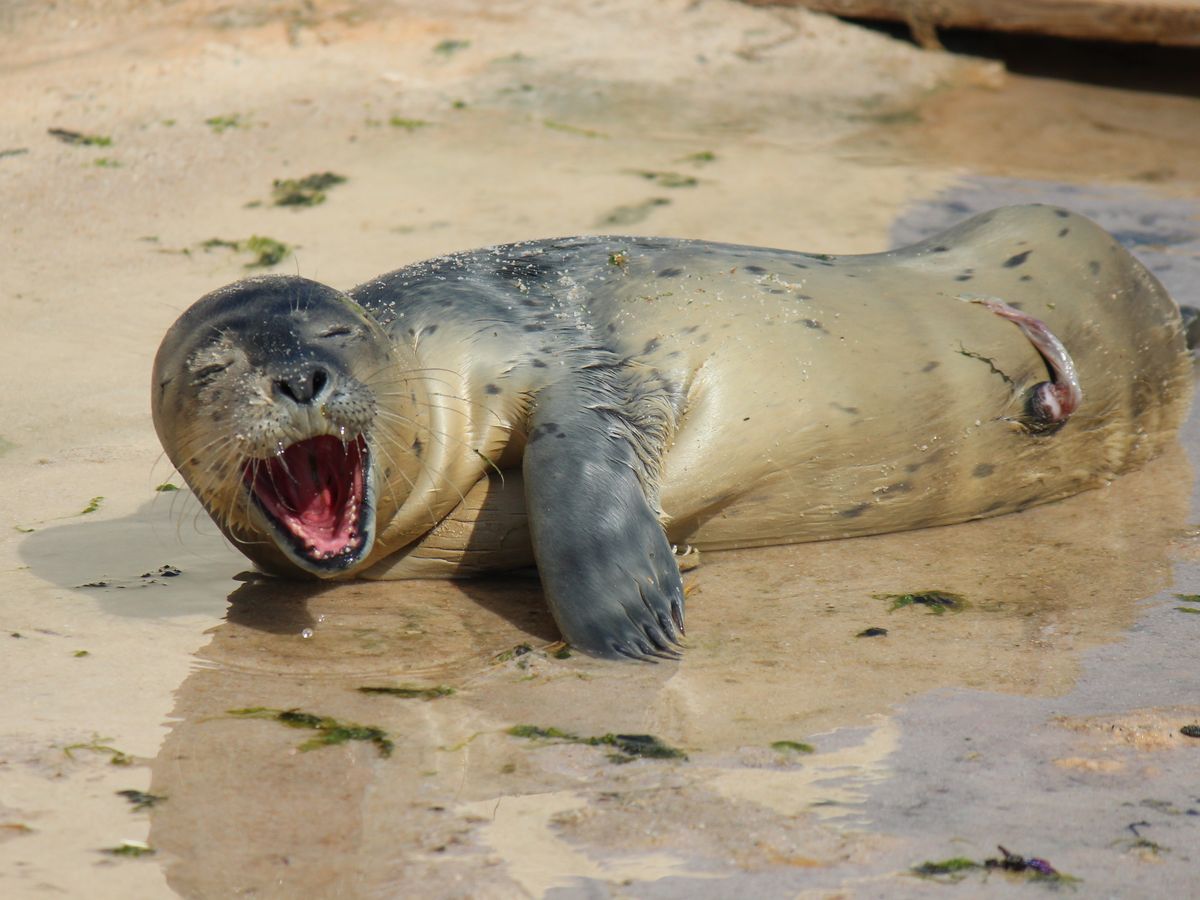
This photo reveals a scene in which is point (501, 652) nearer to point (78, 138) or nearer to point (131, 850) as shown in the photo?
point (131, 850)

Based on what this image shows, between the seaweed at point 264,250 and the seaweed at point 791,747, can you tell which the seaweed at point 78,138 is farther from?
the seaweed at point 791,747

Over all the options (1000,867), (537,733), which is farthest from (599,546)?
(1000,867)

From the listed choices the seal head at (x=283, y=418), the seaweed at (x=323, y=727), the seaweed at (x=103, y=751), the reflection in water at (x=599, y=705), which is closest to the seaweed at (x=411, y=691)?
the reflection in water at (x=599, y=705)

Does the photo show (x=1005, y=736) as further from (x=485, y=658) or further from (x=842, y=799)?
(x=485, y=658)

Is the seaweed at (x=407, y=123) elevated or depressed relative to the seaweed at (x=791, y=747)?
elevated

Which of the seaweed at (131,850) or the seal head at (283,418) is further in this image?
the seal head at (283,418)

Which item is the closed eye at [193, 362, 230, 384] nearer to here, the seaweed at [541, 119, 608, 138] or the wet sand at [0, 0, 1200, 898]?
the wet sand at [0, 0, 1200, 898]

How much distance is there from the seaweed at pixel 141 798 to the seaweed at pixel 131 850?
117mm

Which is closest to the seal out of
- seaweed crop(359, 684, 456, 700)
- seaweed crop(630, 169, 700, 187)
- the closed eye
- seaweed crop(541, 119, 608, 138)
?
the closed eye

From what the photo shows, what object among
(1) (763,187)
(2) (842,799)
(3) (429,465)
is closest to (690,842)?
(2) (842,799)

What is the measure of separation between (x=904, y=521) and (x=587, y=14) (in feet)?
19.0

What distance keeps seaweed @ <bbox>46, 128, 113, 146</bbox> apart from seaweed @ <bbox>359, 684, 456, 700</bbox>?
482 cm

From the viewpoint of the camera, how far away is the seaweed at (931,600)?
361 cm

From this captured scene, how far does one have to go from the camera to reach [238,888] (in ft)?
7.66
